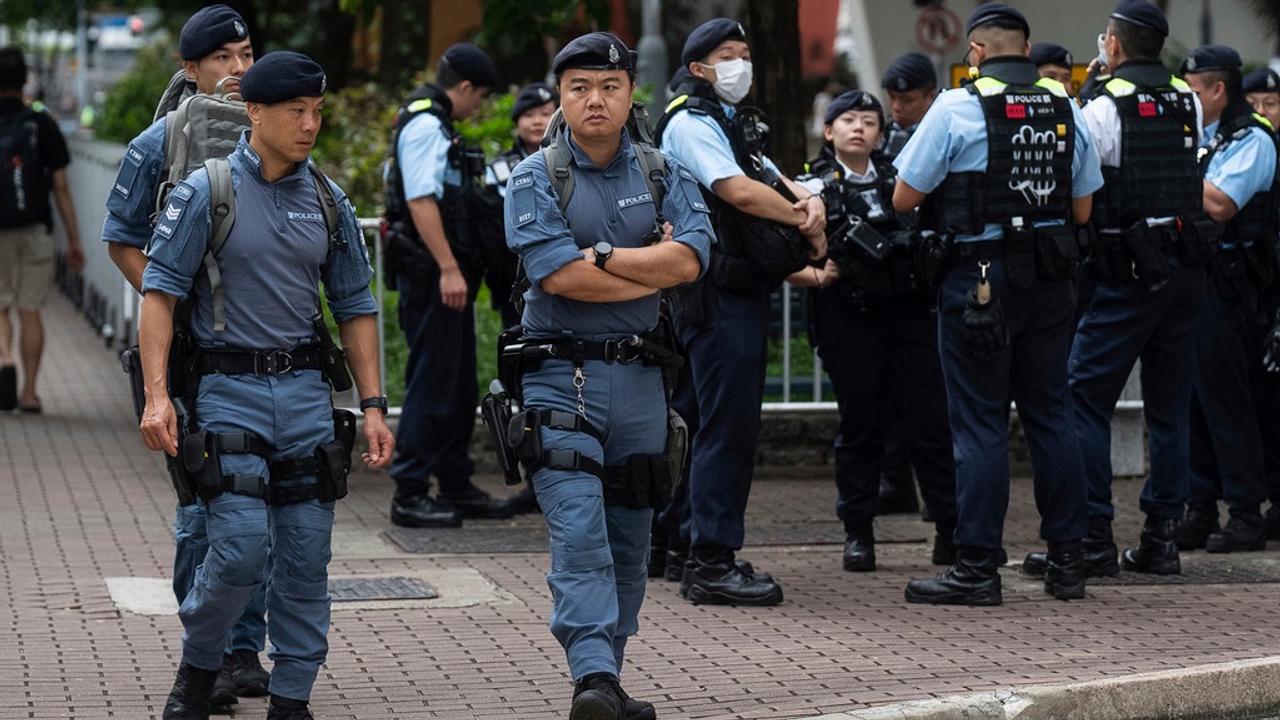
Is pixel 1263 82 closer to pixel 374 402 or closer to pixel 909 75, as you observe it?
→ pixel 909 75

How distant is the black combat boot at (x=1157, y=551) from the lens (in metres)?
8.26

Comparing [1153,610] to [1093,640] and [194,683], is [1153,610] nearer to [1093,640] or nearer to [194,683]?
[1093,640]

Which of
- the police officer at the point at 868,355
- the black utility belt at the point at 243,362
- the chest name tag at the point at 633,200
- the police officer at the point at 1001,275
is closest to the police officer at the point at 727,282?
the police officer at the point at 1001,275

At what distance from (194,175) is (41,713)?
1.61 m

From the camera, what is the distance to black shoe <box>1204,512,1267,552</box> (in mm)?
8867

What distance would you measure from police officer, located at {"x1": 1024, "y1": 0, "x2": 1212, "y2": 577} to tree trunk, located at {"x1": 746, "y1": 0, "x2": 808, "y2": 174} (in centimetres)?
417

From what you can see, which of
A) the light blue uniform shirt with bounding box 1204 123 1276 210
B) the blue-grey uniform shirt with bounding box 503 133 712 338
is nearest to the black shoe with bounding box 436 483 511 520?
the light blue uniform shirt with bounding box 1204 123 1276 210

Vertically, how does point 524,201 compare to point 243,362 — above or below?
above

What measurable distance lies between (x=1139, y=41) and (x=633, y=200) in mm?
2871

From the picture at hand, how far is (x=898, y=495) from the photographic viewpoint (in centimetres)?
982

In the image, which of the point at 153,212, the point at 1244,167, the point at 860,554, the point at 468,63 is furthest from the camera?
the point at 468,63

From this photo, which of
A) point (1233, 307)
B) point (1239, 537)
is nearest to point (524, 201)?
point (1233, 307)

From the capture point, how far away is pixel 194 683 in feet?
18.6

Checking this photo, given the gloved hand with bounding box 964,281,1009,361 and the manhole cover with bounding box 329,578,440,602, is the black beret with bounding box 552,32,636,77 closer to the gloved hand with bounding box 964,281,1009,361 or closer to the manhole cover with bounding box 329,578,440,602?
the gloved hand with bounding box 964,281,1009,361
